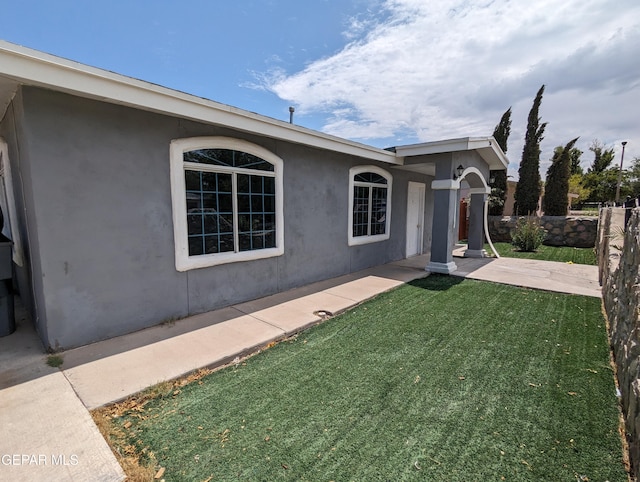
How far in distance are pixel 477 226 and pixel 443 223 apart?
11.3 feet

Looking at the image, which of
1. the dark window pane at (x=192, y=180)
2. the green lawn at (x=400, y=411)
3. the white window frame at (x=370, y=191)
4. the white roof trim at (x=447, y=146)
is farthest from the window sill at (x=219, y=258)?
the white roof trim at (x=447, y=146)

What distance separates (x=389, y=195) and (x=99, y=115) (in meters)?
6.78

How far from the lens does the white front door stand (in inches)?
372

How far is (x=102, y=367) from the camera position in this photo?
10.2 feet

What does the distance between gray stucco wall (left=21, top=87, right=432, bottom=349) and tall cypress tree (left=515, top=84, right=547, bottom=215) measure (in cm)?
1777

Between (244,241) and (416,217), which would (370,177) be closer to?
(416,217)

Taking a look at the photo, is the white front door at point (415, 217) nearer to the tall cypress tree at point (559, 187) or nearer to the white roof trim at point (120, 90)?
the white roof trim at point (120, 90)

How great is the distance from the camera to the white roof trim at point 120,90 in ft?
8.64

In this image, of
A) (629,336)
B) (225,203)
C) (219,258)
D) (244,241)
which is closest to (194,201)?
(225,203)

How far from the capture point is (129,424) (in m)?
2.37

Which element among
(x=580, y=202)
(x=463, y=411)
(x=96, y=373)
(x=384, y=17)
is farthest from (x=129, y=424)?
(x=580, y=202)

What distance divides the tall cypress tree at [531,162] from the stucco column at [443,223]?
1332 centimetres

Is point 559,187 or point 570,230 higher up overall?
point 559,187

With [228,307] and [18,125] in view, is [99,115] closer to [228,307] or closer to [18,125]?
[18,125]
